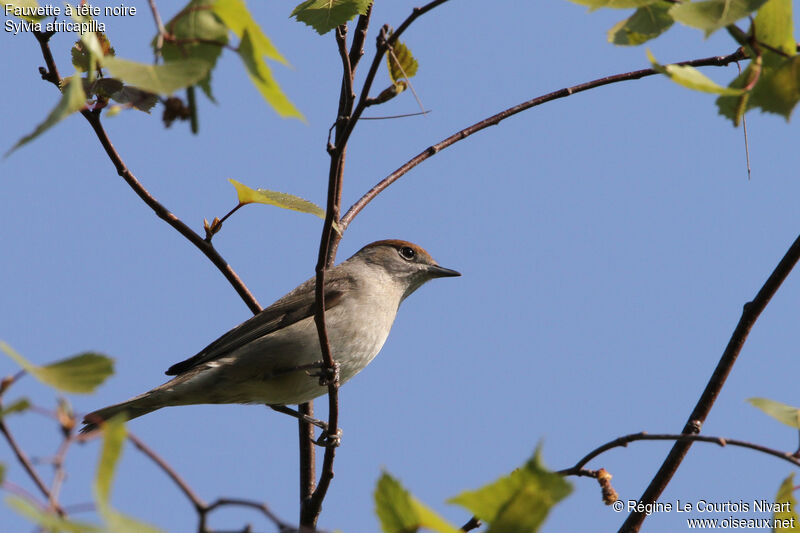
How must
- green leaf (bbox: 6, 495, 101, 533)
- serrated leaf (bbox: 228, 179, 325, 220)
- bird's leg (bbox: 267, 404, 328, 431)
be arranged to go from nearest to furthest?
green leaf (bbox: 6, 495, 101, 533) → serrated leaf (bbox: 228, 179, 325, 220) → bird's leg (bbox: 267, 404, 328, 431)

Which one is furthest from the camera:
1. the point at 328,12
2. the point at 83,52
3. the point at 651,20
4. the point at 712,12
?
the point at 83,52

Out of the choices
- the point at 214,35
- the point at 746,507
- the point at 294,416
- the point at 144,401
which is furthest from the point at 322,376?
the point at 214,35

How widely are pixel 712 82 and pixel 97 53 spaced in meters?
1.86

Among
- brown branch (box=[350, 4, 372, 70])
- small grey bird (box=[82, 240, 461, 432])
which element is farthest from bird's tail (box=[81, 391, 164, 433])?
brown branch (box=[350, 4, 372, 70])

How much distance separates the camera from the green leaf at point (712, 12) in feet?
8.35

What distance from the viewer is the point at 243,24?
8.51ft

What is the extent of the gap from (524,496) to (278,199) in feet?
9.93

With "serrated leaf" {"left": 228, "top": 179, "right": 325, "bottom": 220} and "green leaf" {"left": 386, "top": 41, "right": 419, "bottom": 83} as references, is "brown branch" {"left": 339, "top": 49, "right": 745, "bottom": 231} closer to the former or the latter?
"serrated leaf" {"left": 228, "top": 179, "right": 325, "bottom": 220}

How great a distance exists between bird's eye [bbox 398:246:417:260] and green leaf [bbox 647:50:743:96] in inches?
245

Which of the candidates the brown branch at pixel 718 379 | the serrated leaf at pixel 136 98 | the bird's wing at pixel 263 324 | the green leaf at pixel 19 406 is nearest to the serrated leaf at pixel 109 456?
the green leaf at pixel 19 406

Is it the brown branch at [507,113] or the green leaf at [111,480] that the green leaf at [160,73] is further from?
the brown branch at [507,113]

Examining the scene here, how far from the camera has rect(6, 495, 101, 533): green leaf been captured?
179 centimetres

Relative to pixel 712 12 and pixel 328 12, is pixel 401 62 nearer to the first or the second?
pixel 328 12

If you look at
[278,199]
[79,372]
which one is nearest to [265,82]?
[79,372]
